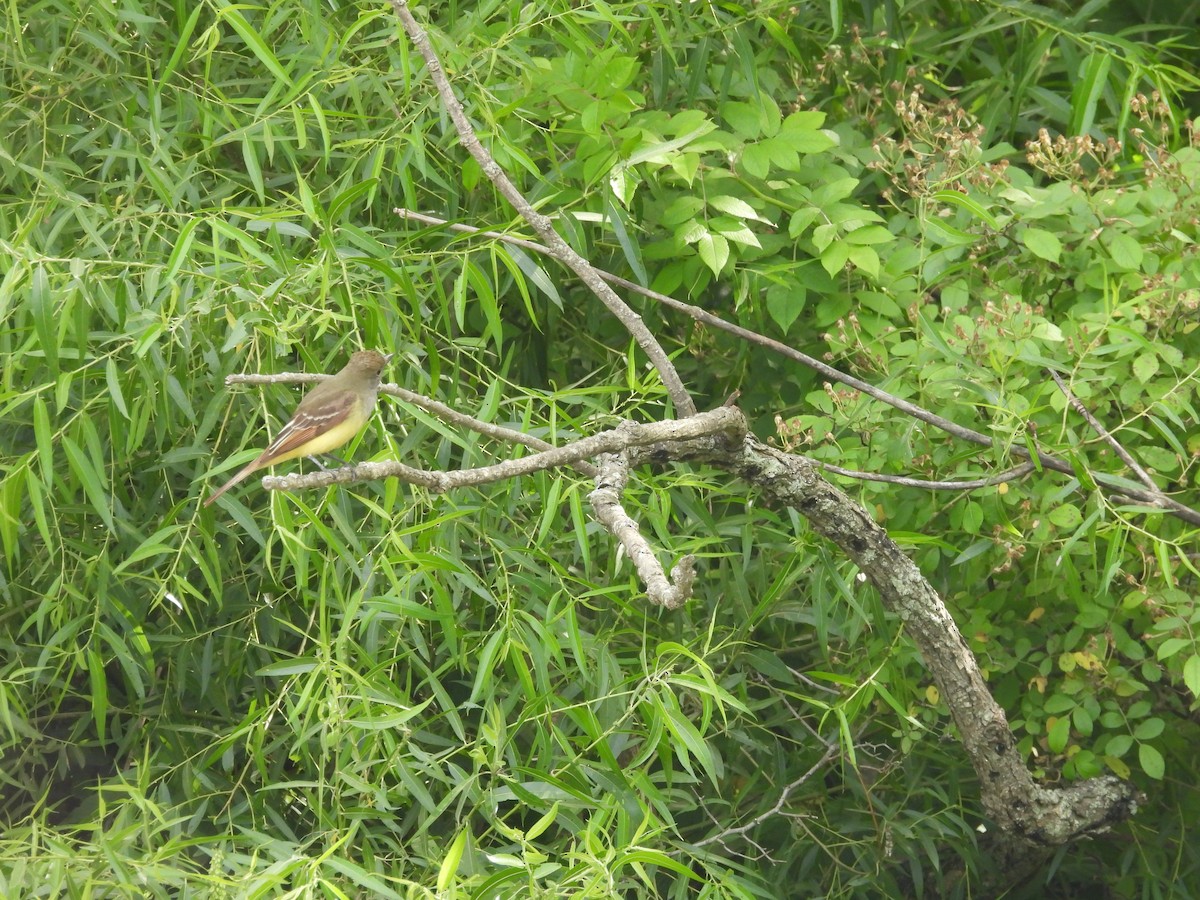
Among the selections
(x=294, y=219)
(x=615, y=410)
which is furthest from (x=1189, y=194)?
(x=294, y=219)

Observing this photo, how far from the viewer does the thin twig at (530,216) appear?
2.23 metres

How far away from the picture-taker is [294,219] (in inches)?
121

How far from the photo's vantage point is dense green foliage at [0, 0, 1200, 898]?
2.54 m

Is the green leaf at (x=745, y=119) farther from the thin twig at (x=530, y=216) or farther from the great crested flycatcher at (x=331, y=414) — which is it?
the great crested flycatcher at (x=331, y=414)

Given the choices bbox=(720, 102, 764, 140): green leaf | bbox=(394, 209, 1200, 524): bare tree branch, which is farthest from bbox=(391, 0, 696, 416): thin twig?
bbox=(720, 102, 764, 140): green leaf

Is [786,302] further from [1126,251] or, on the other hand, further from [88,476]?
[88,476]

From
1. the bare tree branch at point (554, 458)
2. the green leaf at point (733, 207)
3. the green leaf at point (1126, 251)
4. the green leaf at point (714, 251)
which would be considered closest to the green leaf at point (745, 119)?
the green leaf at point (733, 207)

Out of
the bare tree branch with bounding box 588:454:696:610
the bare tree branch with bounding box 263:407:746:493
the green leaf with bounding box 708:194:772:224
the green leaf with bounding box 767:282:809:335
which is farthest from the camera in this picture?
the green leaf with bounding box 767:282:809:335

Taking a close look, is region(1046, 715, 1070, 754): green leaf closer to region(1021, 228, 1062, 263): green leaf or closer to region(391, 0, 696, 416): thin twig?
region(1021, 228, 1062, 263): green leaf

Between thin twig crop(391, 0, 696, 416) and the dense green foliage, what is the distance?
10.5 inches

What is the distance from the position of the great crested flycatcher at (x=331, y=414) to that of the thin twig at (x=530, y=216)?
428 mm

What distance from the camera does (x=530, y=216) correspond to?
7.56 feet

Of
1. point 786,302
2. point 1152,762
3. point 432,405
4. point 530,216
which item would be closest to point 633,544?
point 432,405

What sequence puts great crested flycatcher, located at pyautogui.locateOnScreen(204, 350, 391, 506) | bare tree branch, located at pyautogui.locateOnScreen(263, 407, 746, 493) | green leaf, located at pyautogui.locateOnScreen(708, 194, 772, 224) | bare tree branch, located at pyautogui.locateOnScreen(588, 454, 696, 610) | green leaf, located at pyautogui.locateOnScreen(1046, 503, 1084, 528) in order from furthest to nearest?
green leaf, located at pyautogui.locateOnScreen(708, 194, 772, 224), green leaf, located at pyautogui.locateOnScreen(1046, 503, 1084, 528), great crested flycatcher, located at pyautogui.locateOnScreen(204, 350, 391, 506), bare tree branch, located at pyautogui.locateOnScreen(263, 407, 746, 493), bare tree branch, located at pyautogui.locateOnScreen(588, 454, 696, 610)
